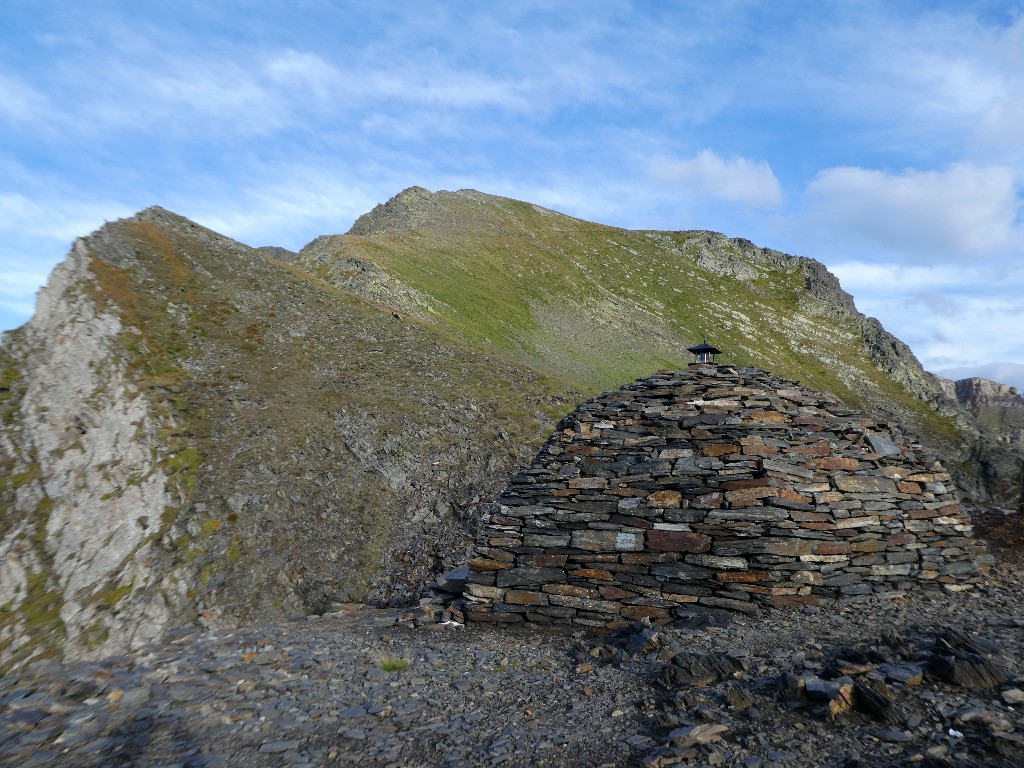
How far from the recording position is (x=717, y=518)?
1120 centimetres

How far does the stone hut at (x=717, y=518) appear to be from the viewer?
10945 mm

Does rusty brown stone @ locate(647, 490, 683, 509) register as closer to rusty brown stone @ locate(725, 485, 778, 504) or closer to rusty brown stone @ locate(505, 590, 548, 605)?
rusty brown stone @ locate(725, 485, 778, 504)

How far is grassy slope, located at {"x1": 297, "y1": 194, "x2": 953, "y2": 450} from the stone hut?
29.3 meters

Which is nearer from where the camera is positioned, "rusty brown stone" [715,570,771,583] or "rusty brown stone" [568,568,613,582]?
"rusty brown stone" [715,570,771,583]

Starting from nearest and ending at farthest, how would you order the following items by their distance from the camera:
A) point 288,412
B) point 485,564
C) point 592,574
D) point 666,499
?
point 592,574, point 666,499, point 485,564, point 288,412

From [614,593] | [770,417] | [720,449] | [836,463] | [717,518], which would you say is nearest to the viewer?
[717,518]

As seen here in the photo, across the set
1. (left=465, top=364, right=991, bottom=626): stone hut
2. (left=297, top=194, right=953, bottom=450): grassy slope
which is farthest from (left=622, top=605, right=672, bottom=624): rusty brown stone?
(left=297, top=194, right=953, bottom=450): grassy slope

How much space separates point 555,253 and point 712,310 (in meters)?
→ 27.3

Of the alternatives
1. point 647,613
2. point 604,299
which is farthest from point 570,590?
point 604,299

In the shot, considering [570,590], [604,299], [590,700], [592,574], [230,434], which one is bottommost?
[590,700]

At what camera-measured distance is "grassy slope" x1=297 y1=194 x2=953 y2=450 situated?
179ft

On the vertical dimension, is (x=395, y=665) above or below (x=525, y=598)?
below

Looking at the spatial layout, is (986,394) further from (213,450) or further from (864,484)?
(213,450)

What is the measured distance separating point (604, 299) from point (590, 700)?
7899 cm
